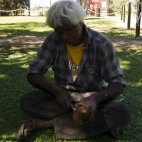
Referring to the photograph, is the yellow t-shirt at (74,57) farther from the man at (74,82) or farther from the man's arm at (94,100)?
the man's arm at (94,100)

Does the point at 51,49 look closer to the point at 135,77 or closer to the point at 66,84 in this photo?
the point at 66,84

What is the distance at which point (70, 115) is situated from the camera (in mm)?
2684

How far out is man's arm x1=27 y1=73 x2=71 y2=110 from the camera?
2.49 metres

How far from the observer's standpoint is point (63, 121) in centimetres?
268

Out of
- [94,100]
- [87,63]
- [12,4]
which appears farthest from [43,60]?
[12,4]

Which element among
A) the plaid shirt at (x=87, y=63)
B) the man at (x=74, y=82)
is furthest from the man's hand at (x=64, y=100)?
the plaid shirt at (x=87, y=63)

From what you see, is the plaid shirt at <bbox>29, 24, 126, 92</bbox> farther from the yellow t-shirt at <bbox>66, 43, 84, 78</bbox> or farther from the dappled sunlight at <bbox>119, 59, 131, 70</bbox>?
the dappled sunlight at <bbox>119, 59, 131, 70</bbox>

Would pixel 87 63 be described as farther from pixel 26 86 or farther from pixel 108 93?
pixel 26 86

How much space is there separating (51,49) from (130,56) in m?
3.72

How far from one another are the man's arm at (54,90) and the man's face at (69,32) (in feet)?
1.31

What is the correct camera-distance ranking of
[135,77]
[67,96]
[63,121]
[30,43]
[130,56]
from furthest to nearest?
[30,43]
[130,56]
[135,77]
[63,121]
[67,96]

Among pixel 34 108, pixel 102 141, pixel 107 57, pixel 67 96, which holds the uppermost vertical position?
pixel 107 57

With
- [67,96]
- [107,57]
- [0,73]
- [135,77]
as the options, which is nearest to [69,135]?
[67,96]

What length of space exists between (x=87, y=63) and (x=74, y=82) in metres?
0.23
